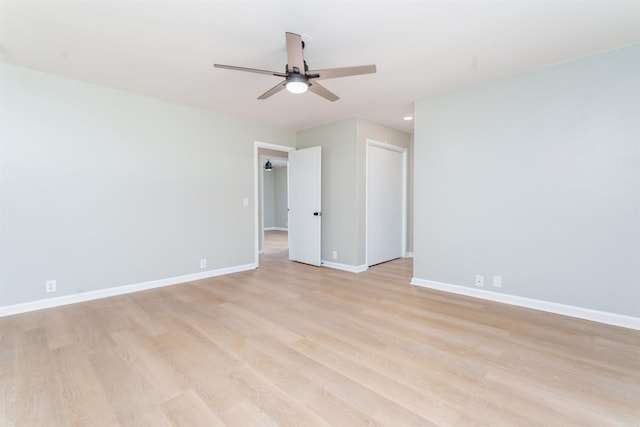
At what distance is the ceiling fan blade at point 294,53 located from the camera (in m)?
2.02

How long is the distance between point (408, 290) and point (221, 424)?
2793 millimetres

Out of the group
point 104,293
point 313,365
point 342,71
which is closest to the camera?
point 313,365

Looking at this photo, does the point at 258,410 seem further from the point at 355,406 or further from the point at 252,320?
the point at 252,320

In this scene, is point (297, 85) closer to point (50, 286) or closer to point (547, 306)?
point (547, 306)

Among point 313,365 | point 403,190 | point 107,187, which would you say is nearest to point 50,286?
point 107,187

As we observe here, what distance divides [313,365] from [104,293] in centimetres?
296

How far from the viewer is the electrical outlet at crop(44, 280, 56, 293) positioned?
3128mm

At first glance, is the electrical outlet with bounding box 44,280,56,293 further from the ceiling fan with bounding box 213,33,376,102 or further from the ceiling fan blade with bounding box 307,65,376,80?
the ceiling fan blade with bounding box 307,65,376,80

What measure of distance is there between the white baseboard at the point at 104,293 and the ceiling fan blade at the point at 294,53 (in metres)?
3.31

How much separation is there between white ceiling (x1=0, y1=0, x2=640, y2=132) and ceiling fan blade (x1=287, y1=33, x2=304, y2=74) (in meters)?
0.21

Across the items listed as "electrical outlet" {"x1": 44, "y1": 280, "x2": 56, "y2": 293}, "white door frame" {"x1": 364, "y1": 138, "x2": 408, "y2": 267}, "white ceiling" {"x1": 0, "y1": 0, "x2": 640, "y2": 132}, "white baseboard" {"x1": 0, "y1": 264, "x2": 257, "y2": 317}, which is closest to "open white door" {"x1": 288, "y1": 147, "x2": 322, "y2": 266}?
"white door frame" {"x1": 364, "y1": 138, "x2": 408, "y2": 267}

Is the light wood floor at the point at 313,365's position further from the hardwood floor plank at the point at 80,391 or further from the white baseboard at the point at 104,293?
the white baseboard at the point at 104,293

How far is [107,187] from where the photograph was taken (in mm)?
3500

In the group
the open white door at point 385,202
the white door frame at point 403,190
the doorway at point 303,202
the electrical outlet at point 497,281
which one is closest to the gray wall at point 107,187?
the doorway at point 303,202
